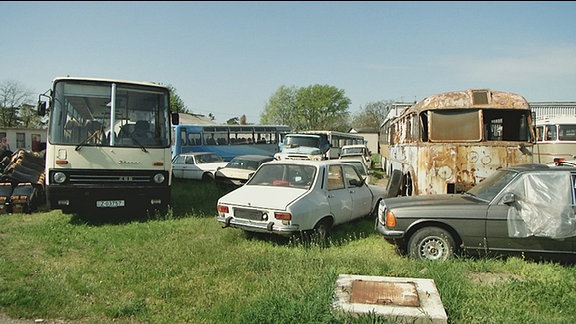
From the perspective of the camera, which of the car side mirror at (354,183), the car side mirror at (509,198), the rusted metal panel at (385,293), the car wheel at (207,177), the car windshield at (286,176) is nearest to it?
the rusted metal panel at (385,293)

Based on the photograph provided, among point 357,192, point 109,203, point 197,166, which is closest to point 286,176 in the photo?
point 357,192

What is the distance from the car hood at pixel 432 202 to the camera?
21.6 feet

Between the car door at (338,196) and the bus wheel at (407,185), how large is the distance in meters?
2.50

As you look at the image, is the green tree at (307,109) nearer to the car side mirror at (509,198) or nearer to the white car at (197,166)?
the white car at (197,166)

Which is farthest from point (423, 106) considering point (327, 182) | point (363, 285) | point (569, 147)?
point (569, 147)

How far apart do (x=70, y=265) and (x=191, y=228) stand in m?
2.74

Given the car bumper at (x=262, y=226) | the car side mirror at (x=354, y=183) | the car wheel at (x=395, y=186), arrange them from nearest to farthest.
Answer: the car bumper at (x=262, y=226)
the car side mirror at (x=354, y=183)
the car wheel at (x=395, y=186)

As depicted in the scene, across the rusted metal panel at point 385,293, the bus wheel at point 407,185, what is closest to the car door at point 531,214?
the rusted metal panel at point 385,293

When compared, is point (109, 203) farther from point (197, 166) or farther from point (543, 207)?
point (197, 166)

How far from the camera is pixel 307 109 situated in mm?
83250

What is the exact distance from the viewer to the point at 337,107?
3314 inches

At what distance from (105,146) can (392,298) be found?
718 centimetres

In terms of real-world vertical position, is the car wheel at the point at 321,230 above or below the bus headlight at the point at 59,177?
below

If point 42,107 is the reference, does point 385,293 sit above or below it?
below
